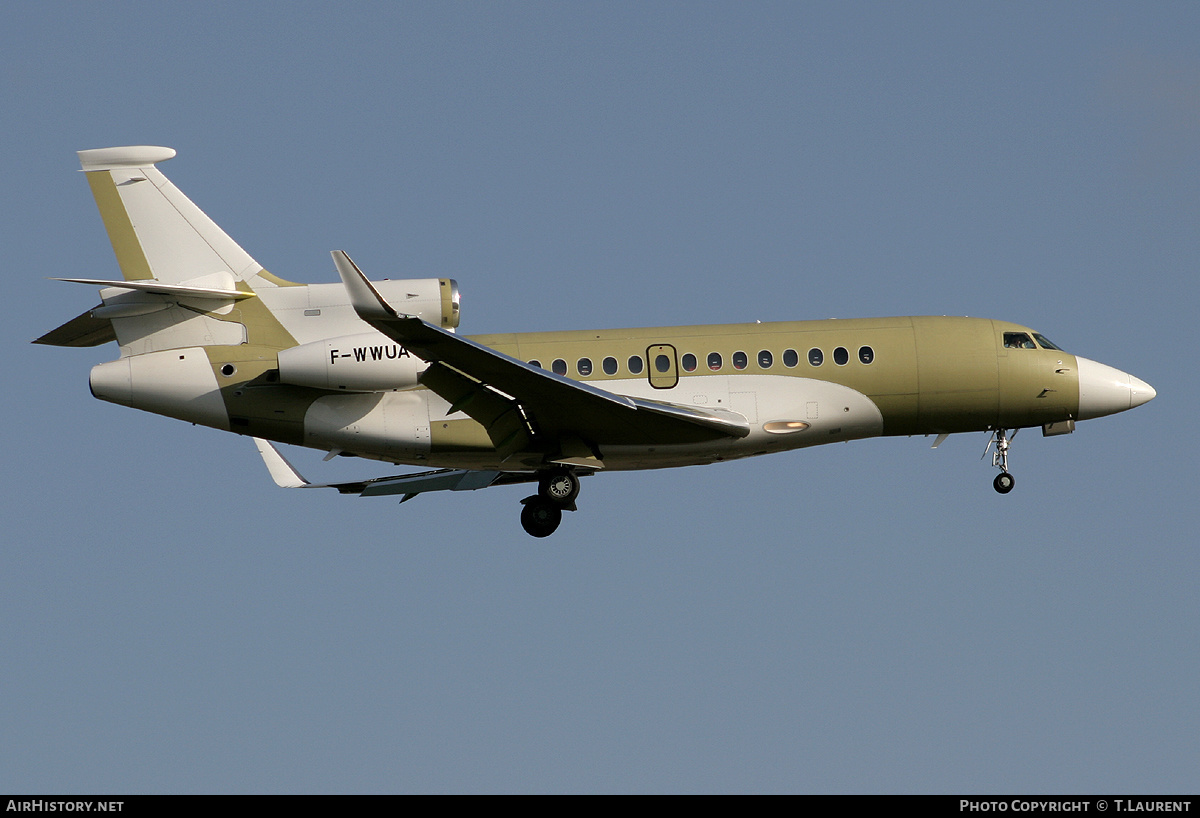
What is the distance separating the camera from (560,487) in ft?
86.9

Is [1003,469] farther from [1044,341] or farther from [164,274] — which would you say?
[164,274]

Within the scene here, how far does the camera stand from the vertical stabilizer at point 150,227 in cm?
2616

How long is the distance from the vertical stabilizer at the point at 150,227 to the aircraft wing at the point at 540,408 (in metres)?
4.76

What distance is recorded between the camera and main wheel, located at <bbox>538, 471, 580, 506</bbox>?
2645cm

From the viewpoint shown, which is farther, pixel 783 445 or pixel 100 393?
pixel 783 445

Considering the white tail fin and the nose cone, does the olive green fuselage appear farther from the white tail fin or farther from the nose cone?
the white tail fin

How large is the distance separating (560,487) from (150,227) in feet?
28.8

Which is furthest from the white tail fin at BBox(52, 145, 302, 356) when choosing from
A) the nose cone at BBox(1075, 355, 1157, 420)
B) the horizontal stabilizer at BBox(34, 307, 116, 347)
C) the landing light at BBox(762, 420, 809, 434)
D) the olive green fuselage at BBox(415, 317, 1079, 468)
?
the nose cone at BBox(1075, 355, 1157, 420)

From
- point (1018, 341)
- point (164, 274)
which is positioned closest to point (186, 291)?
point (164, 274)

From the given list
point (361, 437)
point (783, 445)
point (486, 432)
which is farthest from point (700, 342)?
point (361, 437)
